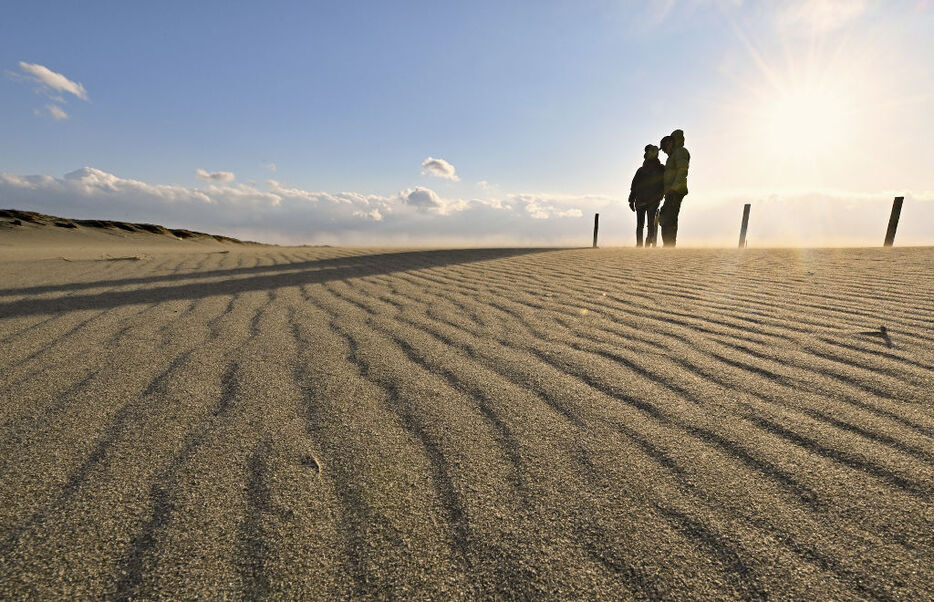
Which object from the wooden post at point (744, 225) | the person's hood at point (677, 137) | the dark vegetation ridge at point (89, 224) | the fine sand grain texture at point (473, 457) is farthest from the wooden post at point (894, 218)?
the dark vegetation ridge at point (89, 224)

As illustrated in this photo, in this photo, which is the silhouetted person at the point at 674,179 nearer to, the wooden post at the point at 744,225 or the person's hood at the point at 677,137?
the person's hood at the point at 677,137

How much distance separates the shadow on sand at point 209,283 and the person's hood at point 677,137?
731cm

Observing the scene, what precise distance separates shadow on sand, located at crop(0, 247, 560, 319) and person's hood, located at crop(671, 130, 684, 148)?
7.31m

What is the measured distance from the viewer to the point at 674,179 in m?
10.9

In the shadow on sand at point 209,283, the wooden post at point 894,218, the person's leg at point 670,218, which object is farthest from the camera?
the person's leg at point 670,218

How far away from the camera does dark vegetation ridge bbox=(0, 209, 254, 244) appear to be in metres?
16.0

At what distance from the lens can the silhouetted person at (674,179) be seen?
10789mm

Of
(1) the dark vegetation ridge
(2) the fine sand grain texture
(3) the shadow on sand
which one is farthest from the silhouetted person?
(1) the dark vegetation ridge

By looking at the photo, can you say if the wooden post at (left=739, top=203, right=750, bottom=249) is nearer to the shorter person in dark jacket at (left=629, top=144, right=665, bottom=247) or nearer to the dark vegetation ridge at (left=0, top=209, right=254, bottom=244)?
the shorter person in dark jacket at (left=629, top=144, right=665, bottom=247)

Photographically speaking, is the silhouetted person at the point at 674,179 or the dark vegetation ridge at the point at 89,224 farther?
the dark vegetation ridge at the point at 89,224

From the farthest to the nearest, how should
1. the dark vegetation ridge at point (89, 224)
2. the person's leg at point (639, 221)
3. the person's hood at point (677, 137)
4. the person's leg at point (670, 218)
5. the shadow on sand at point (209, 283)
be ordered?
1. the dark vegetation ridge at point (89, 224)
2. the person's leg at point (639, 221)
3. the person's leg at point (670, 218)
4. the person's hood at point (677, 137)
5. the shadow on sand at point (209, 283)

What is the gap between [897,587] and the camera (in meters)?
0.80

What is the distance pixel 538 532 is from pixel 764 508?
21.2 inches

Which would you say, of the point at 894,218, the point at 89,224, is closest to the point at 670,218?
the point at 894,218
